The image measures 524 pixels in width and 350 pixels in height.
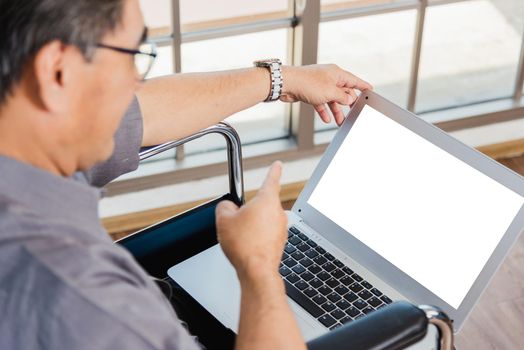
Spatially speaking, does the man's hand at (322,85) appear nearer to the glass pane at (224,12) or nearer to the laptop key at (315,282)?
the laptop key at (315,282)

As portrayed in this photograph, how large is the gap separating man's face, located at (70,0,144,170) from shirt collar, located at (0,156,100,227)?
2.2 inches

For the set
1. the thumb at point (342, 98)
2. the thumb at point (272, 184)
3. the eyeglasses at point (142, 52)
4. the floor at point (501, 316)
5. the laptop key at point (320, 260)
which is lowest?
the floor at point (501, 316)

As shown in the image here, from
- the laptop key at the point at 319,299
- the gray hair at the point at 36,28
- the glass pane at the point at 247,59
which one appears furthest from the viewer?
the glass pane at the point at 247,59

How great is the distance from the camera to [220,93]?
165 cm

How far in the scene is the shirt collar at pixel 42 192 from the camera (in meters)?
0.99

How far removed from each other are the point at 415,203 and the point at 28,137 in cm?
71

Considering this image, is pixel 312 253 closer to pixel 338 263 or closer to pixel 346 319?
pixel 338 263

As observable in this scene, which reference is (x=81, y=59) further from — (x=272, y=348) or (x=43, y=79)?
(x=272, y=348)

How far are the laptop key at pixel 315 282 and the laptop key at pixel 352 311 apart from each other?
0.07m

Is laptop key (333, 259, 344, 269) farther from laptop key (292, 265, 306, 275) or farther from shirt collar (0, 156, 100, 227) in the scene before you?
shirt collar (0, 156, 100, 227)

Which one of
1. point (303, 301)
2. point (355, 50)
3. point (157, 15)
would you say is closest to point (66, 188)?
point (303, 301)

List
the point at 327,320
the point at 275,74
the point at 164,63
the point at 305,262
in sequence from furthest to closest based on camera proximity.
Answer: the point at 164,63 < the point at 275,74 < the point at 305,262 < the point at 327,320

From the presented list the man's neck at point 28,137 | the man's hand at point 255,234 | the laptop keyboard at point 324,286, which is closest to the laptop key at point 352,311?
the laptop keyboard at point 324,286

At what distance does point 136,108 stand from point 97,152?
485mm
